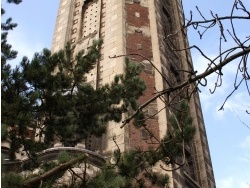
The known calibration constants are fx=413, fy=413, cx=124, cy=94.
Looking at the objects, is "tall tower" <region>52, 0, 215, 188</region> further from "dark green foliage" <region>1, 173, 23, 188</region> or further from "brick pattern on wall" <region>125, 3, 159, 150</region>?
"dark green foliage" <region>1, 173, 23, 188</region>

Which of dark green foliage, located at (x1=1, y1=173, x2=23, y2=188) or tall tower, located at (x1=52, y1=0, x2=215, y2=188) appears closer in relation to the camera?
dark green foliage, located at (x1=1, y1=173, x2=23, y2=188)

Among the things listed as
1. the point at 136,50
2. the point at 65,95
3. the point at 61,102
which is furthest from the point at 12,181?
the point at 136,50

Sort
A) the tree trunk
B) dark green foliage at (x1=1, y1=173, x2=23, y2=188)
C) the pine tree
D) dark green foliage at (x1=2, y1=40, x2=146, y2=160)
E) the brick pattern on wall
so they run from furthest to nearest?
1. the brick pattern on wall
2. dark green foliage at (x1=2, y1=40, x2=146, y2=160)
3. the pine tree
4. dark green foliage at (x1=1, y1=173, x2=23, y2=188)
5. the tree trunk

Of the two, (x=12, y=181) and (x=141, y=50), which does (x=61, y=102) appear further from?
(x=141, y=50)

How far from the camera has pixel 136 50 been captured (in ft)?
38.0

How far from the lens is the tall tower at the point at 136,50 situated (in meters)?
9.57

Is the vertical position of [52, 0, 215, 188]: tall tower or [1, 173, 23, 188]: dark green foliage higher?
[52, 0, 215, 188]: tall tower

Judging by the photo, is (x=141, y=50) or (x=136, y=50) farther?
(x=141, y=50)

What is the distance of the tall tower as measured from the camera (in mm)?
9570

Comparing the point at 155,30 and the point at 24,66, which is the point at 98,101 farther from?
the point at 155,30

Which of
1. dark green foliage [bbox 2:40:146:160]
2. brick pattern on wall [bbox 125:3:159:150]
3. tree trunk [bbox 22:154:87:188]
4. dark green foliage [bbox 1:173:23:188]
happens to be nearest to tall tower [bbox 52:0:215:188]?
brick pattern on wall [bbox 125:3:159:150]

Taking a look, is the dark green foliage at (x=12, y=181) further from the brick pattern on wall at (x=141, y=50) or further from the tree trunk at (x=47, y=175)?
the brick pattern on wall at (x=141, y=50)

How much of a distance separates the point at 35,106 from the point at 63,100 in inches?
20.7

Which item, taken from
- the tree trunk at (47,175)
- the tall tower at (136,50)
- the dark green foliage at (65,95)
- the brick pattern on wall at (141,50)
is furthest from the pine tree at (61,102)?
the tree trunk at (47,175)
